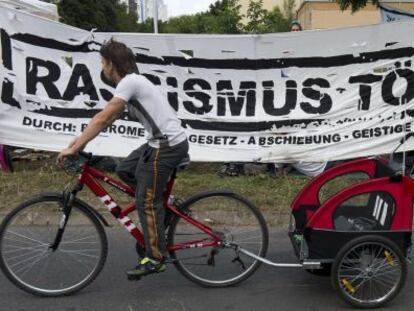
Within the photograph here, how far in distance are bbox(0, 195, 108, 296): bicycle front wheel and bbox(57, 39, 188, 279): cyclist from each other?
1.22ft

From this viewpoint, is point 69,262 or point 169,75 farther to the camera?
point 169,75

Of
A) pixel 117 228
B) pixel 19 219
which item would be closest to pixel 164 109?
pixel 19 219

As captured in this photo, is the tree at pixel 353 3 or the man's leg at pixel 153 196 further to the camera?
the tree at pixel 353 3

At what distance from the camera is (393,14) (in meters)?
8.46

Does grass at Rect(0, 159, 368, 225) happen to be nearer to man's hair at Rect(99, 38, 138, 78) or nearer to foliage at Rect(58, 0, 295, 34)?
foliage at Rect(58, 0, 295, 34)

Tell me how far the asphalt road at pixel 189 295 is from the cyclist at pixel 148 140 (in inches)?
8.5

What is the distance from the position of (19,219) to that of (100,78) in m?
3.65

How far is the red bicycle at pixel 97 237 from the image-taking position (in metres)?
3.93

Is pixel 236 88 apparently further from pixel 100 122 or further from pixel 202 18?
pixel 202 18

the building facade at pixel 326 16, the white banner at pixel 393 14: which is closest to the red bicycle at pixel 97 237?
the white banner at pixel 393 14

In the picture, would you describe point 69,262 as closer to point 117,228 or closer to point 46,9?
point 117,228

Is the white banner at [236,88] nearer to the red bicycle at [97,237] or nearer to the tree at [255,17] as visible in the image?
the red bicycle at [97,237]

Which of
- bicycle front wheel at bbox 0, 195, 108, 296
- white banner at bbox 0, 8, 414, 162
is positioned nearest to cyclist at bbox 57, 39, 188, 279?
bicycle front wheel at bbox 0, 195, 108, 296

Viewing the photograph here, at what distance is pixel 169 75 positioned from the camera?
7.32m
